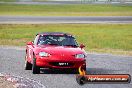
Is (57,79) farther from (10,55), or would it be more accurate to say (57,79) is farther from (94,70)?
(10,55)

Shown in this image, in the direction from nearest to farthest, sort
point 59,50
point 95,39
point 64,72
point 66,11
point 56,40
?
point 59,50
point 64,72
point 56,40
point 95,39
point 66,11

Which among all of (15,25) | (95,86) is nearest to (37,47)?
(95,86)

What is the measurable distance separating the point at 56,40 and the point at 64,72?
1369 millimetres

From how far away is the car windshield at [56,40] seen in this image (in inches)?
760

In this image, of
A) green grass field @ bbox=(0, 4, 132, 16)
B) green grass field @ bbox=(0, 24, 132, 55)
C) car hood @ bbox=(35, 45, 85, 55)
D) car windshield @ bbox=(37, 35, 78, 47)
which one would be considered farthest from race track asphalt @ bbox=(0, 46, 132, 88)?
green grass field @ bbox=(0, 4, 132, 16)

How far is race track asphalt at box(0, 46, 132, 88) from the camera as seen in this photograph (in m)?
15.5

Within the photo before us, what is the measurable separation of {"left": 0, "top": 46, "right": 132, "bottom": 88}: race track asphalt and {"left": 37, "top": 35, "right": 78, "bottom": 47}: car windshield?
1078 mm

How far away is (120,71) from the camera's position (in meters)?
19.4

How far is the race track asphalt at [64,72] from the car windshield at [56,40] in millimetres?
1078

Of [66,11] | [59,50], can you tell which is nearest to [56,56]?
[59,50]

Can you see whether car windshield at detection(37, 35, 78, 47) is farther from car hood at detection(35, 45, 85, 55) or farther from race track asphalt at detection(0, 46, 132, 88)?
race track asphalt at detection(0, 46, 132, 88)

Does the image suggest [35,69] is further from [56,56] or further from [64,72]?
[64,72]

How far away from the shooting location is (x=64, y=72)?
1897 centimetres

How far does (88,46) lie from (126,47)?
8.38ft
